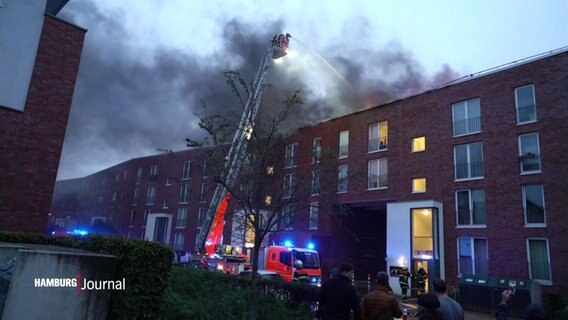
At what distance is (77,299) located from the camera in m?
6.16

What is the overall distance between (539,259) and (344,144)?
1453 cm

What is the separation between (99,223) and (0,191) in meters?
31.7

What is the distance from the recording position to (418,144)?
25.7 m

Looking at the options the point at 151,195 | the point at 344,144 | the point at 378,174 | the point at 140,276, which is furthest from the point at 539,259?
the point at 151,195

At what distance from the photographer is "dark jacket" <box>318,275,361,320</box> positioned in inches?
227

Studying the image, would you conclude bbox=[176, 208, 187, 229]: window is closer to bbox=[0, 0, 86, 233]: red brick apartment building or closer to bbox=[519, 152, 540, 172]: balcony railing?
bbox=[0, 0, 86, 233]: red brick apartment building

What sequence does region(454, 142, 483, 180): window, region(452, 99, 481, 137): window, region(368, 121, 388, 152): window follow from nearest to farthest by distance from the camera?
region(454, 142, 483, 180): window → region(452, 99, 481, 137): window → region(368, 121, 388, 152): window

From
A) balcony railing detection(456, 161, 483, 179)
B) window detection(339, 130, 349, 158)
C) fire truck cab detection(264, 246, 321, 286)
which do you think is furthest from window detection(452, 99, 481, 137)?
fire truck cab detection(264, 246, 321, 286)

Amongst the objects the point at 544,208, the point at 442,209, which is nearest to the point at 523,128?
the point at 544,208

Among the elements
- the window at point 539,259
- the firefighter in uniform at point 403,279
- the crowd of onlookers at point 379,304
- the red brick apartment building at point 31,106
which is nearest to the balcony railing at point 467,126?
the window at point 539,259

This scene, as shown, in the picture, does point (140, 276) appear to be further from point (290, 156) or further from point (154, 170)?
point (154, 170)

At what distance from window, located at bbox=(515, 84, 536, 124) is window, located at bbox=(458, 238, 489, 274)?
6.69 metres

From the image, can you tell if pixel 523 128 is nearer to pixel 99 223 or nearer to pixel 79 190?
pixel 99 223

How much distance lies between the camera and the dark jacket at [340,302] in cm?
576
